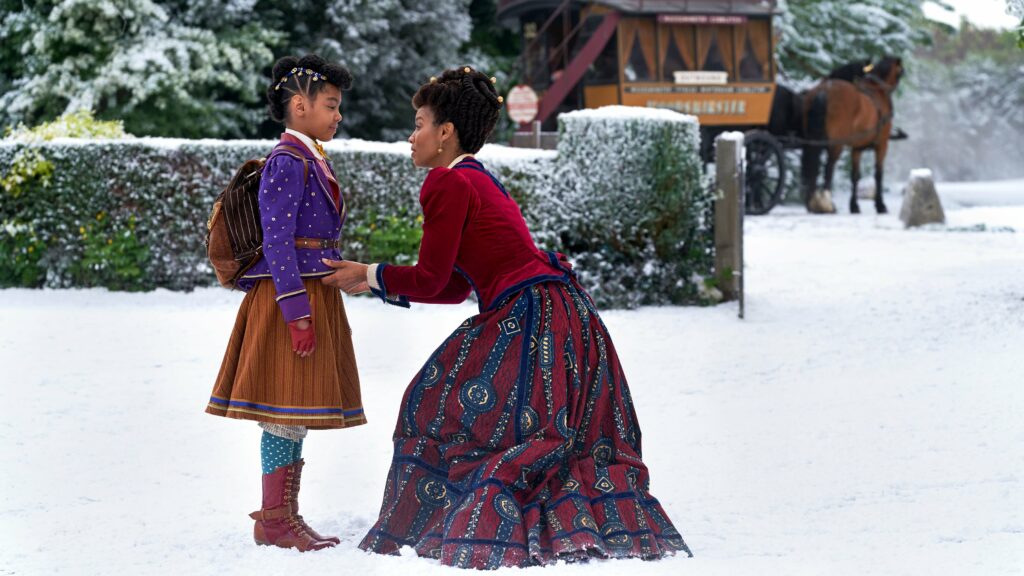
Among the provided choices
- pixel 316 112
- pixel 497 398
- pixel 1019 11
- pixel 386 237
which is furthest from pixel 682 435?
pixel 1019 11

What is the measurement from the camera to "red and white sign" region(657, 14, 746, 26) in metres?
18.3

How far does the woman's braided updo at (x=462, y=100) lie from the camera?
4.02m

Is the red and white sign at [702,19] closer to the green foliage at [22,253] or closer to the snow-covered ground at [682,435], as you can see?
the snow-covered ground at [682,435]

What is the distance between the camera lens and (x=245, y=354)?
4047 mm

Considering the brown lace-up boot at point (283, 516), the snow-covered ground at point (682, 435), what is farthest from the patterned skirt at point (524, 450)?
the brown lace-up boot at point (283, 516)

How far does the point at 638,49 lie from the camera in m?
18.3

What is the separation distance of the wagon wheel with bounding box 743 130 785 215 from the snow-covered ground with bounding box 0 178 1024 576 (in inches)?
287

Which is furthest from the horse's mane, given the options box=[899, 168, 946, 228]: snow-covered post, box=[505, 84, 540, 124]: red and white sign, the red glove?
the red glove

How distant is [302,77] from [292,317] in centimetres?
78

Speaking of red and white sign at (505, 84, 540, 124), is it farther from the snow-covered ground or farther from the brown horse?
the snow-covered ground

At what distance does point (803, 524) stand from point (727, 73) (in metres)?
15.0

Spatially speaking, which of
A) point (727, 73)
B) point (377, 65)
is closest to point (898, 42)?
point (727, 73)

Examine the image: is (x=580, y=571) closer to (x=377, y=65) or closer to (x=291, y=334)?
(x=291, y=334)

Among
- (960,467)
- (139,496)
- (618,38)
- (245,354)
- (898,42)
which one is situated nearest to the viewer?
(245,354)
